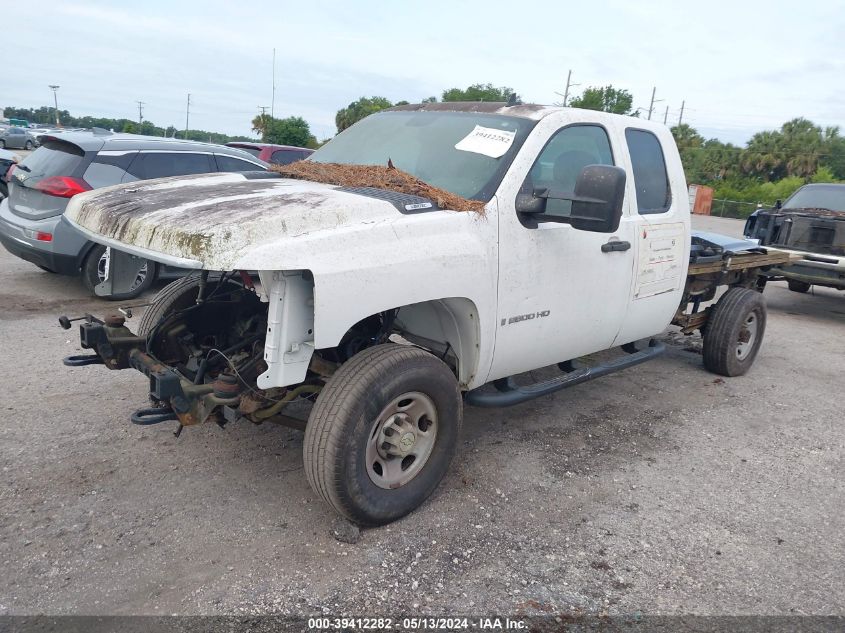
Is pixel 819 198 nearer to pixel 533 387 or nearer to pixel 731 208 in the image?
pixel 533 387

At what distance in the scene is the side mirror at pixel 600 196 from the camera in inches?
127

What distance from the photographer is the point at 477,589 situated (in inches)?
114

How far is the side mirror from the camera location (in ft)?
10.6

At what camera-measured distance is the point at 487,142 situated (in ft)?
12.5

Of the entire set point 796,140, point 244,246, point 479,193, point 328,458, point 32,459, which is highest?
point 796,140

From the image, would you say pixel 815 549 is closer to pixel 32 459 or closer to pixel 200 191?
pixel 200 191

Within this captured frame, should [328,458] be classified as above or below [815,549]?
above

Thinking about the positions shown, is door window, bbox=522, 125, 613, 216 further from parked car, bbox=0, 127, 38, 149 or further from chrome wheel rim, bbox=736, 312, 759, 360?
parked car, bbox=0, 127, 38, 149

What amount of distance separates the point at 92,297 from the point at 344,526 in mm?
5346

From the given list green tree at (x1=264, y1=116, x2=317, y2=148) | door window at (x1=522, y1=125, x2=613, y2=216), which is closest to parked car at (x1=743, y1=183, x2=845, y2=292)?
door window at (x1=522, y1=125, x2=613, y2=216)

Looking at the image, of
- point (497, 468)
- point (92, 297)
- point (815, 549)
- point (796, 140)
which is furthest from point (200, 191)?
point (796, 140)

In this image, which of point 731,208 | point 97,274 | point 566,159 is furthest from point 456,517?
point 731,208

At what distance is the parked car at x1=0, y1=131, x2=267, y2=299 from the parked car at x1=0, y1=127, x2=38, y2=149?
3696cm

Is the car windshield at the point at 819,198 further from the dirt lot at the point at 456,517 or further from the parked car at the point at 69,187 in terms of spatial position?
the parked car at the point at 69,187
